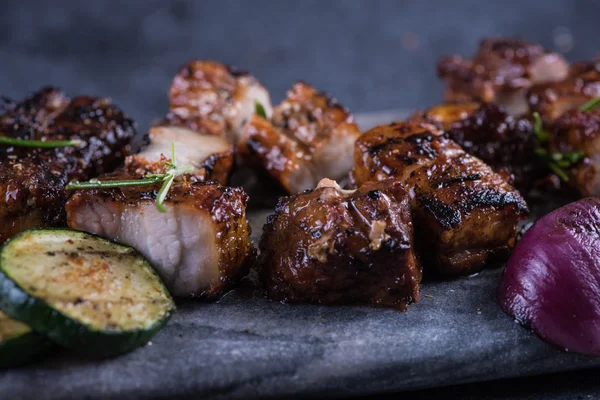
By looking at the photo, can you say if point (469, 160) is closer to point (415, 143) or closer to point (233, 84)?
point (415, 143)

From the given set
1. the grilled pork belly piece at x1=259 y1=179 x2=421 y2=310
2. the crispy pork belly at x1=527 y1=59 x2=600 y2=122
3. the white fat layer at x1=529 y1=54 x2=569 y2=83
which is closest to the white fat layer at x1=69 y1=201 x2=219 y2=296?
the grilled pork belly piece at x1=259 y1=179 x2=421 y2=310

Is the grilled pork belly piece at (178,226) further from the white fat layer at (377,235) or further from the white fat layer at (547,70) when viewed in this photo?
the white fat layer at (547,70)

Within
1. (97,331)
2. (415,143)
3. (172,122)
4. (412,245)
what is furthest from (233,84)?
(97,331)

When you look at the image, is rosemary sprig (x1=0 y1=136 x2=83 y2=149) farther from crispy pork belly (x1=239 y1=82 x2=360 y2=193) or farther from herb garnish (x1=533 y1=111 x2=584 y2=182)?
herb garnish (x1=533 y1=111 x2=584 y2=182)

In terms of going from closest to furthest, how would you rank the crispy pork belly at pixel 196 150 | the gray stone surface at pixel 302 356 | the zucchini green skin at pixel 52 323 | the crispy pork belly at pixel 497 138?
the zucchini green skin at pixel 52 323
the gray stone surface at pixel 302 356
the crispy pork belly at pixel 196 150
the crispy pork belly at pixel 497 138

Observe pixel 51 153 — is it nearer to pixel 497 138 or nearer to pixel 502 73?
pixel 497 138

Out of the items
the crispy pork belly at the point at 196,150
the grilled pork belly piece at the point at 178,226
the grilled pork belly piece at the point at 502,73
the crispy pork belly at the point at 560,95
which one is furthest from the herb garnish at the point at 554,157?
the grilled pork belly piece at the point at 178,226

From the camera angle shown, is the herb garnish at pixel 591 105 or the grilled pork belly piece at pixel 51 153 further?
the herb garnish at pixel 591 105
